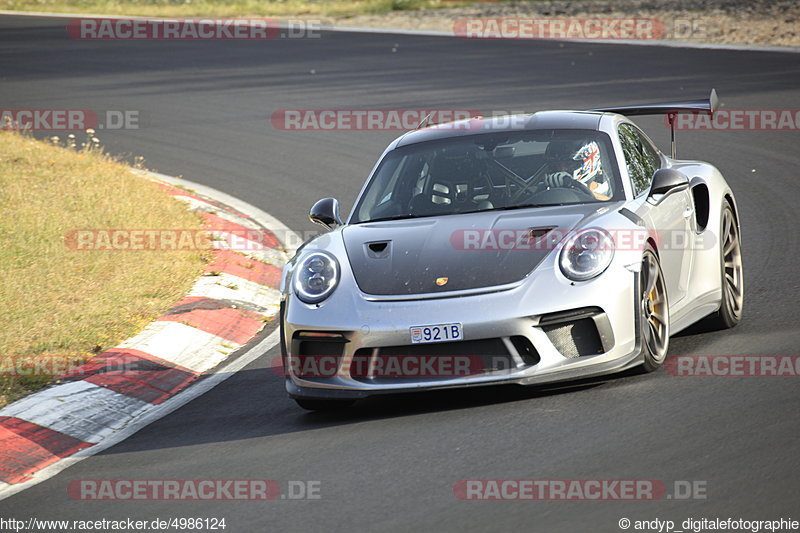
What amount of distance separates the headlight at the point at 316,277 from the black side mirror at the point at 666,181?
1792mm

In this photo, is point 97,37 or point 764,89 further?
point 97,37

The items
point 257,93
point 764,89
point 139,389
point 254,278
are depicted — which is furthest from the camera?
point 257,93

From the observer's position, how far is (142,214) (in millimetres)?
11586

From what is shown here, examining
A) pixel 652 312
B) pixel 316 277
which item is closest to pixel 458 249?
pixel 316 277

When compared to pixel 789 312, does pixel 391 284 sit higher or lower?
higher

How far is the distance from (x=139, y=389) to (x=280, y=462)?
6.56ft

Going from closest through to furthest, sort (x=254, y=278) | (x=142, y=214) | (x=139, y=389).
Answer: (x=139, y=389) → (x=254, y=278) → (x=142, y=214)

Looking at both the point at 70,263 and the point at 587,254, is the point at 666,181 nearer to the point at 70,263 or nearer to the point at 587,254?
the point at 587,254

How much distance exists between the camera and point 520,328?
5723 mm

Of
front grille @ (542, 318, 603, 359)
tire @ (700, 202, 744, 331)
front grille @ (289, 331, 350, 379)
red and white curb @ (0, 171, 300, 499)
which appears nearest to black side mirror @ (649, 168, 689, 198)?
tire @ (700, 202, 744, 331)

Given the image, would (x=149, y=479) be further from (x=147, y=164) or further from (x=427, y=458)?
(x=147, y=164)

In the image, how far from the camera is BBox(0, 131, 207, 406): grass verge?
7961mm

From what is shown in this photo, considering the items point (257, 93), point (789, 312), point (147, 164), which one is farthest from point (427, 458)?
point (257, 93)

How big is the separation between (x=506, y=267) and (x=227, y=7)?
26446 mm
